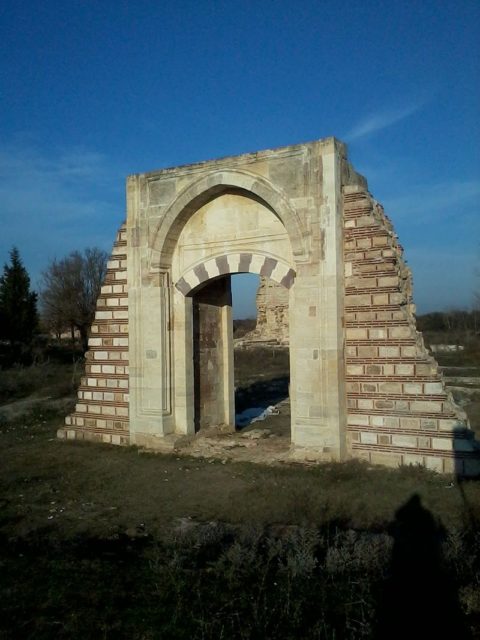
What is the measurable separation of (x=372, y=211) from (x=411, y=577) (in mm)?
4868

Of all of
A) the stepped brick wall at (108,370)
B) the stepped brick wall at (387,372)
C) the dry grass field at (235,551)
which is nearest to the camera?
the dry grass field at (235,551)

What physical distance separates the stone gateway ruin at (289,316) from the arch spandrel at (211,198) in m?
0.02

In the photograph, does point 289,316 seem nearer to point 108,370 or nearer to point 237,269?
point 237,269

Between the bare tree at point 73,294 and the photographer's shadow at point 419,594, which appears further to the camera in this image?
the bare tree at point 73,294

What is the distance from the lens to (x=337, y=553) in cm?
392

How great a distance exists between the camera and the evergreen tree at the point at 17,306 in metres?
27.3

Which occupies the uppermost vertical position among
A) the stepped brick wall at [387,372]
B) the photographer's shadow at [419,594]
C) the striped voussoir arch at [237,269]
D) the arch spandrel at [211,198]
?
the arch spandrel at [211,198]

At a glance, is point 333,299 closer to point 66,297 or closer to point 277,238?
point 277,238

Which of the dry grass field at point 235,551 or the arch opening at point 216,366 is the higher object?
the arch opening at point 216,366

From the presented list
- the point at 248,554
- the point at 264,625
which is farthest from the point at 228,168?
the point at 264,625

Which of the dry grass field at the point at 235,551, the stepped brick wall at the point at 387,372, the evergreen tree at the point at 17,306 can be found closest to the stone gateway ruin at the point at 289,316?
the stepped brick wall at the point at 387,372

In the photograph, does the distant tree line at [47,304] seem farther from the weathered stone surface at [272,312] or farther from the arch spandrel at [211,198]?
the arch spandrel at [211,198]

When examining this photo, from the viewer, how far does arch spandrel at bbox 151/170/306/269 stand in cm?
743

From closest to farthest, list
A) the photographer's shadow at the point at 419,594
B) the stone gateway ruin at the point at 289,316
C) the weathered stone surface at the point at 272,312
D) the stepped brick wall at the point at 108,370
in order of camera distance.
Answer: the photographer's shadow at the point at 419,594 → the stone gateway ruin at the point at 289,316 → the stepped brick wall at the point at 108,370 → the weathered stone surface at the point at 272,312
